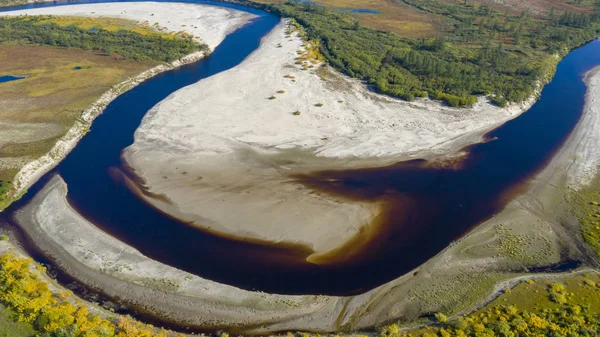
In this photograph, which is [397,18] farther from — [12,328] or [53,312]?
[12,328]

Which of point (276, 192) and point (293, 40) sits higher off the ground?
point (293, 40)

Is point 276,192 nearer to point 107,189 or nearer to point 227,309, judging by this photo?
point 227,309

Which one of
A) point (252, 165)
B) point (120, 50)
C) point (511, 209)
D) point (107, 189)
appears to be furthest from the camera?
point (120, 50)

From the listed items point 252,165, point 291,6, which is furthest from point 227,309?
point 291,6

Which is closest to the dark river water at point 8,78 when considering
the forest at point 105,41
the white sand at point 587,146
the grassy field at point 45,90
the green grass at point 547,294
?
the grassy field at point 45,90

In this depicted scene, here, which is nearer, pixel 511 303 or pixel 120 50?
pixel 511 303

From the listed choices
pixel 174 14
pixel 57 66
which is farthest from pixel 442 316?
pixel 174 14
